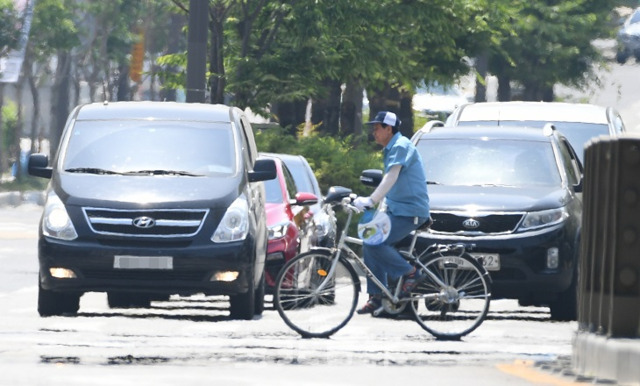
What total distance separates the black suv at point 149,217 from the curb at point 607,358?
178 inches

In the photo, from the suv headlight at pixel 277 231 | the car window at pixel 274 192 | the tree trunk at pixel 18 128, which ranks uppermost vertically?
the car window at pixel 274 192

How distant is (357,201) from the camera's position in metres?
14.9

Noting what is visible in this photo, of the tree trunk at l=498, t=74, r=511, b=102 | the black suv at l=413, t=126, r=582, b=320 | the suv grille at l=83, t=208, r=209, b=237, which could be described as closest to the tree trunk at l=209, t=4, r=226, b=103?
the black suv at l=413, t=126, r=582, b=320

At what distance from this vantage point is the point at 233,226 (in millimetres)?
15844

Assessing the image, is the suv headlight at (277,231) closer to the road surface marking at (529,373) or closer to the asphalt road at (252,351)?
the asphalt road at (252,351)

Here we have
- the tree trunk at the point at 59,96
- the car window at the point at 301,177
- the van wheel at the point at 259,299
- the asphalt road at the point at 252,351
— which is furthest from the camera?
the tree trunk at the point at 59,96

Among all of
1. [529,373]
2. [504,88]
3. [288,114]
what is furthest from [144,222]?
[504,88]

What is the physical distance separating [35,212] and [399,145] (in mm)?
24466

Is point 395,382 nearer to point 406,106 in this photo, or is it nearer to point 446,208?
point 446,208

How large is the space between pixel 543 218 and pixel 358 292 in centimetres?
296

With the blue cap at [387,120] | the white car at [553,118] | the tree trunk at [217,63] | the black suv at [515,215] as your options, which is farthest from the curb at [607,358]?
the tree trunk at [217,63]

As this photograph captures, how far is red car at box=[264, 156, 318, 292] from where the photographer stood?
18.9m

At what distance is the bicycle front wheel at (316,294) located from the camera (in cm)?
1478

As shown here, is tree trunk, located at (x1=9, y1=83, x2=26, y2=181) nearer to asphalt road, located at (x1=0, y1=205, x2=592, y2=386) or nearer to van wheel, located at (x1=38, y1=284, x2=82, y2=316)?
asphalt road, located at (x1=0, y1=205, x2=592, y2=386)
